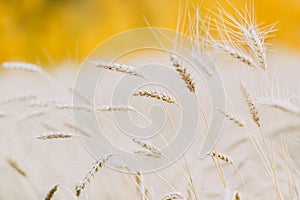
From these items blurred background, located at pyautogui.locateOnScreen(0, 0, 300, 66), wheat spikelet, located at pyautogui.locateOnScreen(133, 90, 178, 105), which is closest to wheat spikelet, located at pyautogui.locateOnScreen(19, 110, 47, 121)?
wheat spikelet, located at pyautogui.locateOnScreen(133, 90, 178, 105)

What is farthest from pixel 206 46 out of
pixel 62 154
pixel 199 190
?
pixel 62 154

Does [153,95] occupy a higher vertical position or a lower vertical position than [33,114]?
lower

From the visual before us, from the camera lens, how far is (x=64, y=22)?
6.72 metres

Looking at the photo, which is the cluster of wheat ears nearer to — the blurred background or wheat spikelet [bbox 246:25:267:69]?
wheat spikelet [bbox 246:25:267:69]

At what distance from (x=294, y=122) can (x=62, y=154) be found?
3.13 feet

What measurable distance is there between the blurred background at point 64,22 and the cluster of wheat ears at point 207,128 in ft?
14.3

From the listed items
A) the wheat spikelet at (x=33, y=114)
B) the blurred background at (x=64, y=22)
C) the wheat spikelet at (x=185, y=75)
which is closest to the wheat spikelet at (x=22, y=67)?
the wheat spikelet at (x=33, y=114)

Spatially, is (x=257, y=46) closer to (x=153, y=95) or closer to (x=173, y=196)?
(x=153, y=95)

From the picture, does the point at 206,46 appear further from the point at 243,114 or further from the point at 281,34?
the point at 281,34

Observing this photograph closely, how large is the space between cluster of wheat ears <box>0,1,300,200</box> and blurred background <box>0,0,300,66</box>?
436cm

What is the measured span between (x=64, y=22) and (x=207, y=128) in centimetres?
564

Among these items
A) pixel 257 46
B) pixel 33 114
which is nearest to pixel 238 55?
pixel 257 46

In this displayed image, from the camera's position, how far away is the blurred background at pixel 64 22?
653cm

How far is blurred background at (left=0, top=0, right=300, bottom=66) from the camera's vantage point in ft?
21.4
